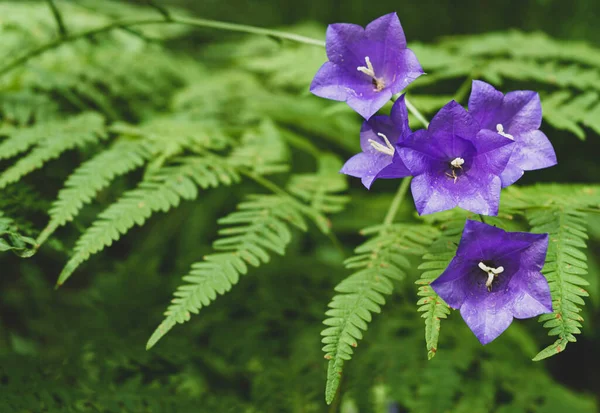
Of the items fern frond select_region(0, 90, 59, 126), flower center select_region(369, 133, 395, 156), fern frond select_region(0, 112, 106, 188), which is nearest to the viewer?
flower center select_region(369, 133, 395, 156)

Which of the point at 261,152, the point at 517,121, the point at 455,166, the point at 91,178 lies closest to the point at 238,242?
the point at 261,152

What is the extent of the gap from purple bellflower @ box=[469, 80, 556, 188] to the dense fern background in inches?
7.1

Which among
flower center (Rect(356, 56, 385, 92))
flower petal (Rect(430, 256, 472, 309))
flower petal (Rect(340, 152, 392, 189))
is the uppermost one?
flower center (Rect(356, 56, 385, 92))

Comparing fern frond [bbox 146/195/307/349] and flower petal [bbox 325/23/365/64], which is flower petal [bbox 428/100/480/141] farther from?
fern frond [bbox 146/195/307/349]

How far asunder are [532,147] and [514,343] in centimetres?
151

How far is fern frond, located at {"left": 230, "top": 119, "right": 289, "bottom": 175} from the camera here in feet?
6.69

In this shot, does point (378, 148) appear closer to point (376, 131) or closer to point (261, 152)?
point (376, 131)

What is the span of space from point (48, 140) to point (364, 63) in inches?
47.6

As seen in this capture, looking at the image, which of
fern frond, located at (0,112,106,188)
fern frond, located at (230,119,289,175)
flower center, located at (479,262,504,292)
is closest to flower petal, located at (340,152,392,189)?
flower center, located at (479,262,504,292)

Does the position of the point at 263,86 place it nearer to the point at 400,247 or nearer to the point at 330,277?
the point at 330,277

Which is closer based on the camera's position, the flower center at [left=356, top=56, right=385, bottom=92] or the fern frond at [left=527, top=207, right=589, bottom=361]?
the fern frond at [left=527, top=207, right=589, bottom=361]

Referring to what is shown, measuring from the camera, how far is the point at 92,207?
2383mm

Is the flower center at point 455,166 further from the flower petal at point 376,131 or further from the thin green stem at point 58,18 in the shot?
the thin green stem at point 58,18

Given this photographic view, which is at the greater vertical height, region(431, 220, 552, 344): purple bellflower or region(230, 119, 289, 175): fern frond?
region(431, 220, 552, 344): purple bellflower
